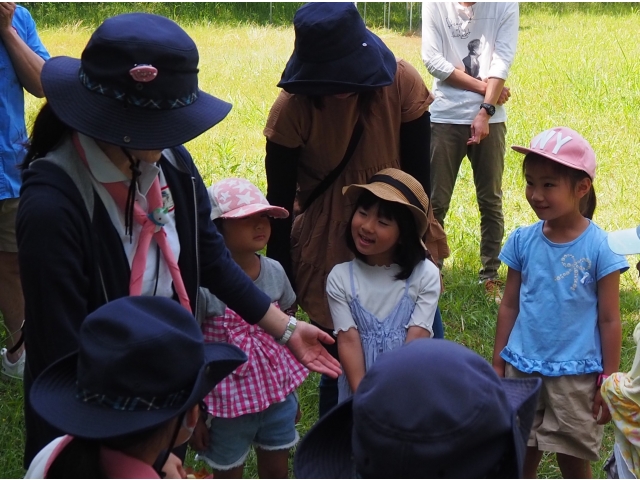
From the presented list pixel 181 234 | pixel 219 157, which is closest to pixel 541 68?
pixel 219 157

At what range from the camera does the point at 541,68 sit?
423 inches

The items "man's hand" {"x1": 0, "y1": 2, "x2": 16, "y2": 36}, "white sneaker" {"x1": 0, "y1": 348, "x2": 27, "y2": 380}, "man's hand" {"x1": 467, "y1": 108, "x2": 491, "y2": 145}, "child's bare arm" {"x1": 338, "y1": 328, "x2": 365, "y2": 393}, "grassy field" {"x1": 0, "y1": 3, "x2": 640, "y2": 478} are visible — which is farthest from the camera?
"man's hand" {"x1": 467, "y1": 108, "x2": 491, "y2": 145}

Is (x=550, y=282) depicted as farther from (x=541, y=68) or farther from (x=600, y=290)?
(x=541, y=68)

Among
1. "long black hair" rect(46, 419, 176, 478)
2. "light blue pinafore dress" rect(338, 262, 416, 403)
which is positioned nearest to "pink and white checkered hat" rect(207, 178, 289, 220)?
"light blue pinafore dress" rect(338, 262, 416, 403)

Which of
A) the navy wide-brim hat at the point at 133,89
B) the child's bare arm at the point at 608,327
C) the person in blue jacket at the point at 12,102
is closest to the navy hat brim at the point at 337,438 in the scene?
the navy wide-brim hat at the point at 133,89

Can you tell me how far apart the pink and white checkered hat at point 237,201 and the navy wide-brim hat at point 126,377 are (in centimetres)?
120

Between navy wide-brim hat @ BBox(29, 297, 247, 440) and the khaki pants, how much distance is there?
355cm

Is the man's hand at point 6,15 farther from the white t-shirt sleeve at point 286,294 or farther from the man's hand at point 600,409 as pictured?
the man's hand at point 600,409

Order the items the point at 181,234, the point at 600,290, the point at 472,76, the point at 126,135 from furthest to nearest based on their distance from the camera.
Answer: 1. the point at 472,76
2. the point at 600,290
3. the point at 181,234
4. the point at 126,135

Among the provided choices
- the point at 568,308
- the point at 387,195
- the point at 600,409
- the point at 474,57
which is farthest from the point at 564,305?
the point at 474,57

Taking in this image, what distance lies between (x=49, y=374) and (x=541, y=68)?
9740 millimetres

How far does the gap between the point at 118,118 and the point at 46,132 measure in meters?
0.22

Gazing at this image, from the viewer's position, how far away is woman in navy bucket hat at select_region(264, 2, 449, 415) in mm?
2912

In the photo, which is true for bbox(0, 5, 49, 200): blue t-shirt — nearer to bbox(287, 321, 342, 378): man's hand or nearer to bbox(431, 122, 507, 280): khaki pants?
bbox(287, 321, 342, 378): man's hand
